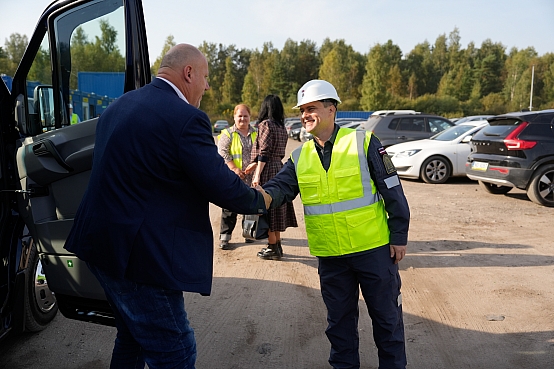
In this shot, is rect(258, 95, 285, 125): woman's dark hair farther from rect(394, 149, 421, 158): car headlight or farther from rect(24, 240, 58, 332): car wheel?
rect(394, 149, 421, 158): car headlight

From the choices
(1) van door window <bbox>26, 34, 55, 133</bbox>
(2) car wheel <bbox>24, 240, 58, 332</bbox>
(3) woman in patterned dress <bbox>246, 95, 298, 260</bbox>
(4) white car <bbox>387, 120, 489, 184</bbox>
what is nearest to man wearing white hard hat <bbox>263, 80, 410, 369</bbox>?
(1) van door window <bbox>26, 34, 55, 133</bbox>

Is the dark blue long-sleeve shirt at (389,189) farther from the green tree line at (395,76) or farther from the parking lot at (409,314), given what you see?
the green tree line at (395,76)

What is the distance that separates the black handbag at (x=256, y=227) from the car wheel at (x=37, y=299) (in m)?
1.55

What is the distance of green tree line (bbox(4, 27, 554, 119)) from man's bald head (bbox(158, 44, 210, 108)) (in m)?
59.2

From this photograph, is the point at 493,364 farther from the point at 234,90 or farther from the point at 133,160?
the point at 234,90

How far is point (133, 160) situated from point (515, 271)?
4.62 metres

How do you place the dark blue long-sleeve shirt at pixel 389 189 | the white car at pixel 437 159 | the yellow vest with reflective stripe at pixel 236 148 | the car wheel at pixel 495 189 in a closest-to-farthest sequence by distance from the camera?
the dark blue long-sleeve shirt at pixel 389 189 < the yellow vest with reflective stripe at pixel 236 148 < the car wheel at pixel 495 189 < the white car at pixel 437 159

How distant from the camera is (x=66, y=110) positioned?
129 inches

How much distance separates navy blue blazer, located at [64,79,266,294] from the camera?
2195 millimetres

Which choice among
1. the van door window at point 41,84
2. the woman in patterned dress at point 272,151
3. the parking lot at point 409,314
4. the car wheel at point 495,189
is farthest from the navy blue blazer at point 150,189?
the car wheel at point 495,189

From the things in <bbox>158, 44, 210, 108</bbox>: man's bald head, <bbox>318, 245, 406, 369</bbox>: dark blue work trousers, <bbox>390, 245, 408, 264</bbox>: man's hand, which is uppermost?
<bbox>158, 44, 210, 108</bbox>: man's bald head

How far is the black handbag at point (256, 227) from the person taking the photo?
3979 millimetres

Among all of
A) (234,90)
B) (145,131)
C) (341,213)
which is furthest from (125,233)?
(234,90)

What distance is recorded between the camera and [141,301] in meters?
2.29
